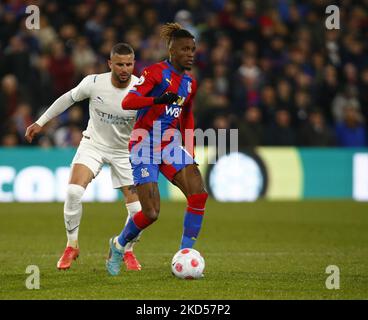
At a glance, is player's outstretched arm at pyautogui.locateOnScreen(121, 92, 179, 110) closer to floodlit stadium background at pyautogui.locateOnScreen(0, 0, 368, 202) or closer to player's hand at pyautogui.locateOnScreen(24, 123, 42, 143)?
player's hand at pyautogui.locateOnScreen(24, 123, 42, 143)

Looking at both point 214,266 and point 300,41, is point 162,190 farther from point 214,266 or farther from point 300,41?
point 214,266

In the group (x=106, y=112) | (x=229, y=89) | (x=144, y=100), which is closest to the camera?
(x=144, y=100)

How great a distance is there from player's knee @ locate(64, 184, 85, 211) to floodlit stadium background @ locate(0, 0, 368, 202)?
751 centimetres

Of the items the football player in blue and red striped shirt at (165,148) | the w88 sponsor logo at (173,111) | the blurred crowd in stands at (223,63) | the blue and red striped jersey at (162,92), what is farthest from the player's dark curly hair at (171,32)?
the blurred crowd in stands at (223,63)

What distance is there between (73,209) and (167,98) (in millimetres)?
1677

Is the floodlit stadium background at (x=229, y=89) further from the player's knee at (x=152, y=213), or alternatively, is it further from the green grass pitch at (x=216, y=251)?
the player's knee at (x=152, y=213)

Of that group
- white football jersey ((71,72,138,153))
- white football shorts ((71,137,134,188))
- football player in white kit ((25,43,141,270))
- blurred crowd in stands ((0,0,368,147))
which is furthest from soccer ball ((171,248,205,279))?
blurred crowd in stands ((0,0,368,147))

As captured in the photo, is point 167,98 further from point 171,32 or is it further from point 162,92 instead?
point 171,32

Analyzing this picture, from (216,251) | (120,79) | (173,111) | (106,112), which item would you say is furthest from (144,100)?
(216,251)

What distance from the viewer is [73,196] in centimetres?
895

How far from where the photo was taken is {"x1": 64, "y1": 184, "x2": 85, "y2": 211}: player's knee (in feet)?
29.3

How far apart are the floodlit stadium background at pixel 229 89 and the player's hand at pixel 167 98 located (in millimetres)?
8582

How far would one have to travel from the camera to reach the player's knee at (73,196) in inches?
352

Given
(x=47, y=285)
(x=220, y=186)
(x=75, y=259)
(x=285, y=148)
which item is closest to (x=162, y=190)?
(x=220, y=186)
